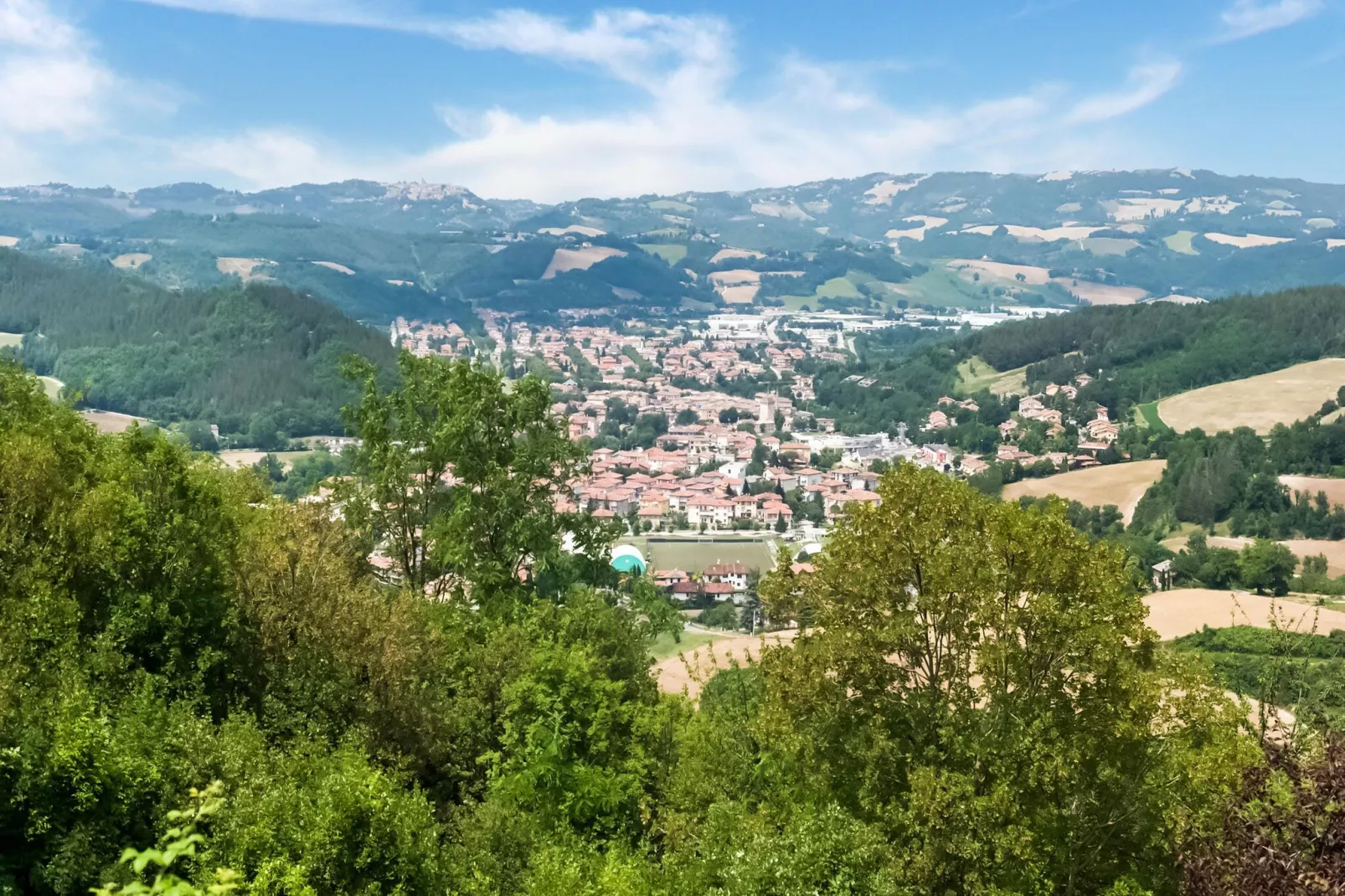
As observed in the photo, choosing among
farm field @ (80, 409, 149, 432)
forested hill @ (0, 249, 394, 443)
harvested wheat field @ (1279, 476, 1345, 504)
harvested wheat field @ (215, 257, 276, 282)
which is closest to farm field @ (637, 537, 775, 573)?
harvested wheat field @ (1279, 476, 1345, 504)

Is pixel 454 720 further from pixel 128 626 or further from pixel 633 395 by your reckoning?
pixel 633 395

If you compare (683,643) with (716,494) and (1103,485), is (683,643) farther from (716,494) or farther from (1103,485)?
(1103,485)

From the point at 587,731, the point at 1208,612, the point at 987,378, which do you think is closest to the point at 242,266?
the point at 987,378

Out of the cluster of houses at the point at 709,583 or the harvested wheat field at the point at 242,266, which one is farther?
the harvested wheat field at the point at 242,266

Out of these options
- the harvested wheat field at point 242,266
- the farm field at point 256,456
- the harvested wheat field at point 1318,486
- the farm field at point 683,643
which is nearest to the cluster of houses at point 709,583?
the farm field at point 683,643

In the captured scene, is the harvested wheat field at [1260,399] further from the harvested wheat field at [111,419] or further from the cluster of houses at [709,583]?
the harvested wheat field at [111,419]

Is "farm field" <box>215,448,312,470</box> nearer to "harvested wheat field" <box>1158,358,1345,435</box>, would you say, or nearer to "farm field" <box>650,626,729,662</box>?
"farm field" <box>650,626,729,662</box>
